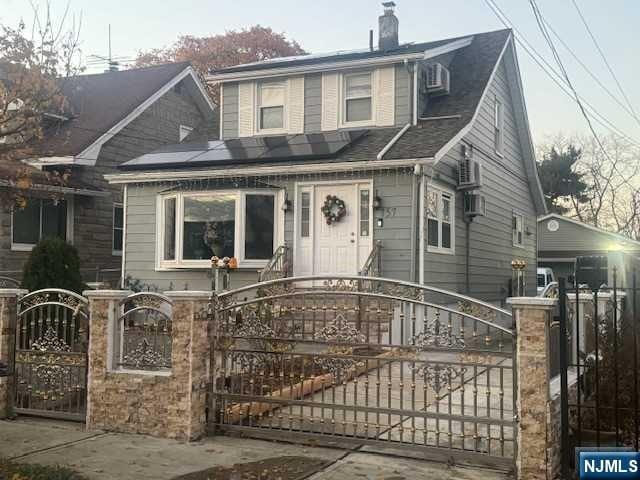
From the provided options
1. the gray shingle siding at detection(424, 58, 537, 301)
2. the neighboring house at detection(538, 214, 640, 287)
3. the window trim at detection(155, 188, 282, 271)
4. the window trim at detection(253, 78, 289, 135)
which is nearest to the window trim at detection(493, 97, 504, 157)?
the gray shingle siding at detection(424, 58, 537, 301)

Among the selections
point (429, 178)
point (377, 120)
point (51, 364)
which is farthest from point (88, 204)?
point (51, 364)

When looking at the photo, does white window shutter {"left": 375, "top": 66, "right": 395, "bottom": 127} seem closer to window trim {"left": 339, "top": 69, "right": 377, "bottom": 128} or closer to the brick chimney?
window trim {"left": 339, "top": 69, "right": 377, "bottom": 128}

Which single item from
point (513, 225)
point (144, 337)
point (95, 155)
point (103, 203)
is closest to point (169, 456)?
point (144, 337)

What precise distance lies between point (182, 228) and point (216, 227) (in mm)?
898

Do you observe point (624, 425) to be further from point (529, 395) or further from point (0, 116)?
point (0, 116)

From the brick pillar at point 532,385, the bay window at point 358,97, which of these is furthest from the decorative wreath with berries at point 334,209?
the brick pillar at point 532,385

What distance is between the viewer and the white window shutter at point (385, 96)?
14453mm

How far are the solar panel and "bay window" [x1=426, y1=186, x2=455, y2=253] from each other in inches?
80.9

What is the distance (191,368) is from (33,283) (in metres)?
5.89

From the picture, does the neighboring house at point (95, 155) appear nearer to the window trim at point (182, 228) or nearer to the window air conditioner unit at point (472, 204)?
the window trim at point (182, 228)

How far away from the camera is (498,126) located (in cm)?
1742

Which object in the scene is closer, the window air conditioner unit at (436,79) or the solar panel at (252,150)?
the solar panel at (252,150)

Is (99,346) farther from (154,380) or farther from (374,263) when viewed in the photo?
(374,263)

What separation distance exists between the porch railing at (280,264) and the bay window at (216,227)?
44 cm
